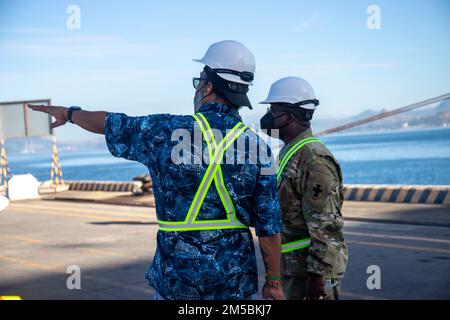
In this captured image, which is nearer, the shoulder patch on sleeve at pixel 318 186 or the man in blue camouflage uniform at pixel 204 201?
the man in blue camouflage uniform at pixel 204 201

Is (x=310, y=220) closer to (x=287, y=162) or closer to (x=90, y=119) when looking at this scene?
(x=287, y=162)

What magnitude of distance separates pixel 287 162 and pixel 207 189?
1.23 metres

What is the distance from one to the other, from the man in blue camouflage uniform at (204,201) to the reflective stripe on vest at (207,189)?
19 millimetres

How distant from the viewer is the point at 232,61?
372 cm

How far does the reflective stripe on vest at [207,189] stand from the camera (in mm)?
3494

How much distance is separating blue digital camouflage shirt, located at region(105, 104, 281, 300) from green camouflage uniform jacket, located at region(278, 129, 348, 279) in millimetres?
815

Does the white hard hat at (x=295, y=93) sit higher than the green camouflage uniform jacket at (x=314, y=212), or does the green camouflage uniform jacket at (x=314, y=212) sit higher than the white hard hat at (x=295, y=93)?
the white hard hat at (x=295, y=93)

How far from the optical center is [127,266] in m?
11.0

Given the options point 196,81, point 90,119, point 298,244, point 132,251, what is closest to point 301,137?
point 298,244

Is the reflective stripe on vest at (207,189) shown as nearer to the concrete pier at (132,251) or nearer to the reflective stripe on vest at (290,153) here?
the reflective stripe on vest at (290,153)

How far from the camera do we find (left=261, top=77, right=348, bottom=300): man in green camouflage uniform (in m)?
4.34

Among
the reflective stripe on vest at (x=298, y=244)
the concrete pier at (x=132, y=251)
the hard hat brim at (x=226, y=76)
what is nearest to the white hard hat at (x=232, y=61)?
the hard hat brim at (x=226, y=76)

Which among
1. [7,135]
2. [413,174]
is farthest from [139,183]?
[413,174]
